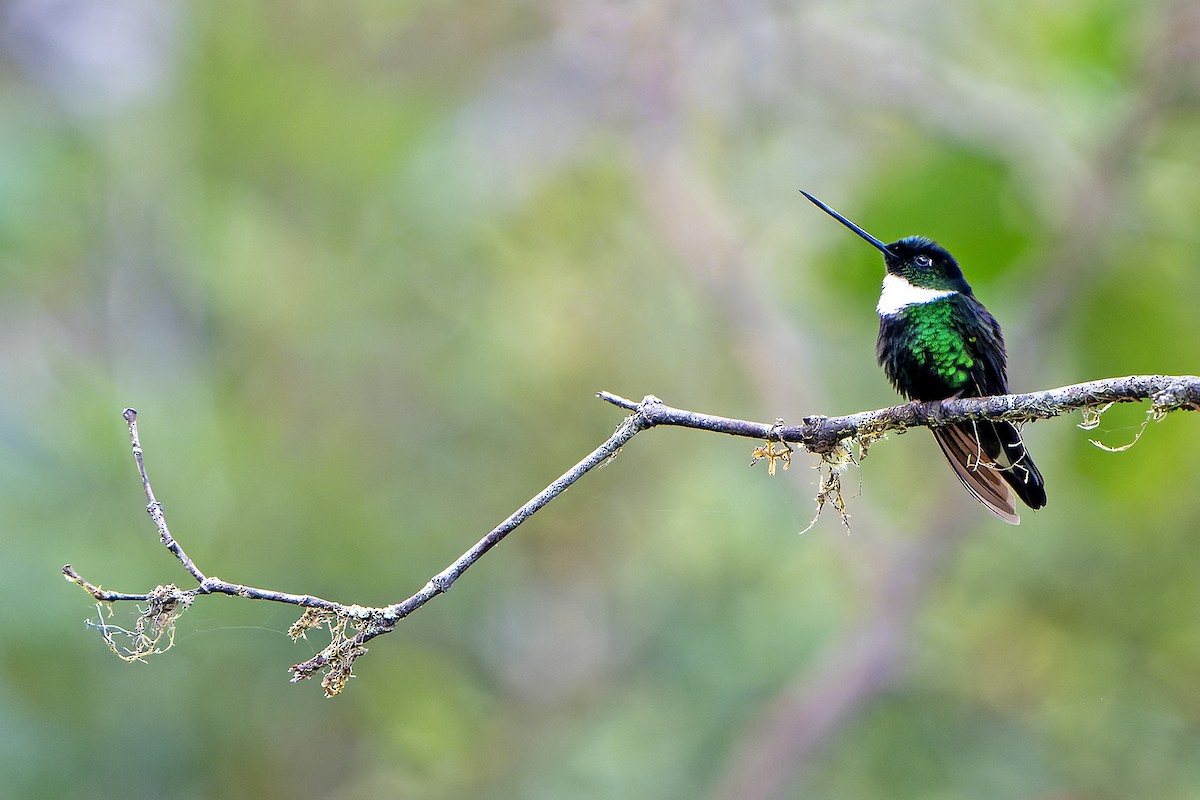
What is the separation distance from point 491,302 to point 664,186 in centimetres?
214

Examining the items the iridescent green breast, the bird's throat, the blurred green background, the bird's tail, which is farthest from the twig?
the blurred green background

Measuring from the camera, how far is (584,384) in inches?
311

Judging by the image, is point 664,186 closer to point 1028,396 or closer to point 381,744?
point 381,744

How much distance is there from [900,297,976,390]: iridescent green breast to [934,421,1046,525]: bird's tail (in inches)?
9.9

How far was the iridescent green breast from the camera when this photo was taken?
3.32 m

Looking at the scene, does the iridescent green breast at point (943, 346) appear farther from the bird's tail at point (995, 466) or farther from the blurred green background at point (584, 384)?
the blurred green background at point (584, 384)

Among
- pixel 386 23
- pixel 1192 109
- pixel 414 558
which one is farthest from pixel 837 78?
pixel 386 23

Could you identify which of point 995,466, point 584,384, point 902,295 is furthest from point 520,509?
point 584,384

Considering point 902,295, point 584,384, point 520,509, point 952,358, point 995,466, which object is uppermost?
point 584,384

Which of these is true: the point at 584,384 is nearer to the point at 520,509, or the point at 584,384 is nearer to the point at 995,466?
the point at 995,466

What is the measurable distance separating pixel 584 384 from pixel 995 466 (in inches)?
199

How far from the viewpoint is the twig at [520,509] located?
6.68ft

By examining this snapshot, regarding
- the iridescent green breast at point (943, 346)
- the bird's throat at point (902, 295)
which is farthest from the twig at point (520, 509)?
the bird's throat at point (902, 295)

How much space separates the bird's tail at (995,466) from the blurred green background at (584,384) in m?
1.94
